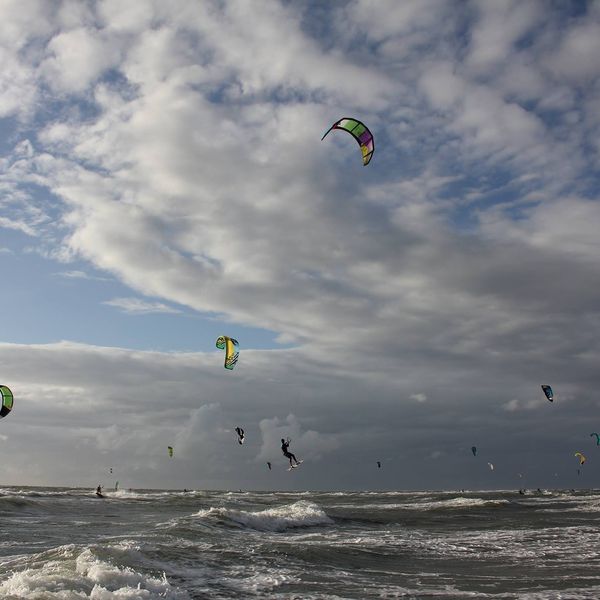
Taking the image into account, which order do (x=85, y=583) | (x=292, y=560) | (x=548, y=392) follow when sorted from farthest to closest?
(x=548, y=392) < (x=292, y=560) < (x=85, y=583)

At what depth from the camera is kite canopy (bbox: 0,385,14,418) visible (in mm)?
24959

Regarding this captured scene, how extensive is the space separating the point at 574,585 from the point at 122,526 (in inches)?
758

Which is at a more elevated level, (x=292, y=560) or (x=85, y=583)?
(x=85, y=583)

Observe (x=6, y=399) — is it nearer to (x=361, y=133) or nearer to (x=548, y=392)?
(x=361, y=133)

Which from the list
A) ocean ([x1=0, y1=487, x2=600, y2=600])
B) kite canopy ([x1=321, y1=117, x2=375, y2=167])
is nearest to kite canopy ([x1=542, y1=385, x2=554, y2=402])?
ocean ([x1=0, y1=487, x2=600, y2=600])

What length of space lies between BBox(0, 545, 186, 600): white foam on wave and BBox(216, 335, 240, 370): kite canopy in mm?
14875

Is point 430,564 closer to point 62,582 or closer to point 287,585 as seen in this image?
point 287,585

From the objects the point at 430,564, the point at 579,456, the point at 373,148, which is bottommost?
the point at 430,564

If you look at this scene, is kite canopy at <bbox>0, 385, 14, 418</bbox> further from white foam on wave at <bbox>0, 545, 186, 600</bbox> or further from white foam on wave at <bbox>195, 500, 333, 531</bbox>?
white foam on wave at <bbox>0, 545, 186, 600</bbox>

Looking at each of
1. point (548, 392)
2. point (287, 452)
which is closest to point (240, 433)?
point (287, 452)

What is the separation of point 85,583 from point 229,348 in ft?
57.9

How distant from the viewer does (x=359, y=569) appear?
1479 cm

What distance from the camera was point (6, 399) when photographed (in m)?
26.3

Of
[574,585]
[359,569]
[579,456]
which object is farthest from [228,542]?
[579,456]
